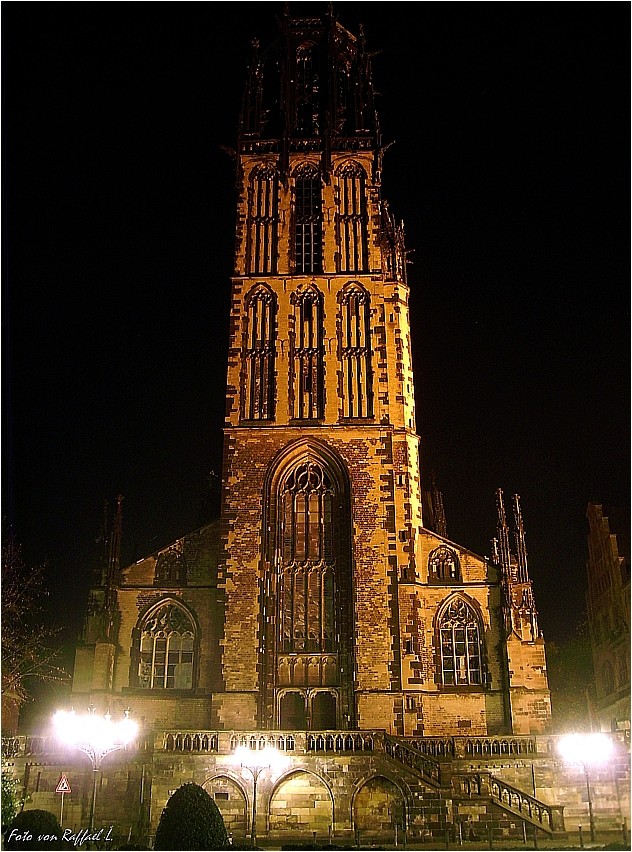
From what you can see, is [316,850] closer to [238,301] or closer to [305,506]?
[305,506]

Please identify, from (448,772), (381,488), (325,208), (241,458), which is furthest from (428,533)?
(325,208)

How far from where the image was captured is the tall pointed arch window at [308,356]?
46656 mm

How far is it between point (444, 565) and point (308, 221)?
61.8 feet

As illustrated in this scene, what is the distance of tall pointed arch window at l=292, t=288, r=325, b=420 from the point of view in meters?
46.7

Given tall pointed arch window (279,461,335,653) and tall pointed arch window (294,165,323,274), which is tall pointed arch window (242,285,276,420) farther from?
tall pointed arch window (279,461,335,653)

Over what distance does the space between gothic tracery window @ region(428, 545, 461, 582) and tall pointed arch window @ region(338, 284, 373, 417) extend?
7.11 meters

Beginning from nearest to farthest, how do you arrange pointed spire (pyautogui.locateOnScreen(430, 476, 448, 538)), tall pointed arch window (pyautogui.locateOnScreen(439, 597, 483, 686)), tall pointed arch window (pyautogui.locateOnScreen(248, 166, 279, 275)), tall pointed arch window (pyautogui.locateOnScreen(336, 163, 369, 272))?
tall pointed arch window (pyautogui.locateOnScreen(439, 597, 483, 686)) → tall pointed arch window (pyautogui.locateOnScreen(336, 163, 369, 272)) → tall pointed arch window (pyautogui.locateOnScreen(248, 166, 279, 275)) → pointed spire (pyautogui.locateOnScreen(430, 476, 448, 538))

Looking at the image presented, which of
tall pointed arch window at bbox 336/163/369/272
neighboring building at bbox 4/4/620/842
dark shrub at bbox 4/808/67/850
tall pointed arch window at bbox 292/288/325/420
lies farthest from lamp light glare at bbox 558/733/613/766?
tall pointed arch window at bbox 336/163/369/272

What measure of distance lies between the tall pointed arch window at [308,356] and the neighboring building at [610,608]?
52.6 feet

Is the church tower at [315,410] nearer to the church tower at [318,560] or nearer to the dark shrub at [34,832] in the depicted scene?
the church tower at [318,560]

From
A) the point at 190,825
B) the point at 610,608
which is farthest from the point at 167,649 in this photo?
the point at 610,608

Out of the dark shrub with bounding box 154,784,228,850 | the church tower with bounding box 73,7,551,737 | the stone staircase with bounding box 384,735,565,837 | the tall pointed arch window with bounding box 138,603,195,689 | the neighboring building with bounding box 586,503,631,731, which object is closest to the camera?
the dark shrub with bounding box 154,784,228,850

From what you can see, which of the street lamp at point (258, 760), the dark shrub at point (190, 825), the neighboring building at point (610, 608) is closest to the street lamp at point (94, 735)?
the street lamp at point (258, 760)

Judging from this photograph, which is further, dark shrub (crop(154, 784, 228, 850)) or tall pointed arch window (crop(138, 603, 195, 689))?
tall pointed arch window (crop(138, 603, 195, 689))
